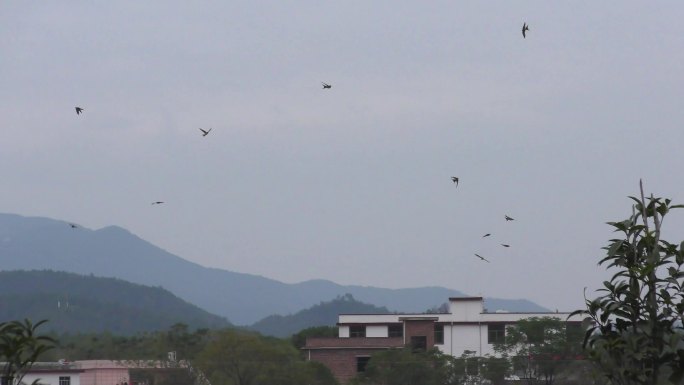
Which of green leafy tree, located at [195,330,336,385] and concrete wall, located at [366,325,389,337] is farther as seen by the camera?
concrete wall, located at [366,325,389,337]

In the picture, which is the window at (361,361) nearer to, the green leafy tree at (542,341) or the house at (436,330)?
the house at (436,330)

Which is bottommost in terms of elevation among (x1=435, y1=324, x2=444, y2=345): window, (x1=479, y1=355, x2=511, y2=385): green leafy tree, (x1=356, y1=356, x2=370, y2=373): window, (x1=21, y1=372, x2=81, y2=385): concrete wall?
(x1=21, y1=372, x2=81, y2=385): concrete wall

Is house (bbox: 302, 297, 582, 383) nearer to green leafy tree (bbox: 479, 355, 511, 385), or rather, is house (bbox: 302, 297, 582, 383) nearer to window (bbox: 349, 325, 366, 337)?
window (bbox: 349, 325, 366, 337)

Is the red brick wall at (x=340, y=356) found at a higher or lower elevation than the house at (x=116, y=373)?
higher

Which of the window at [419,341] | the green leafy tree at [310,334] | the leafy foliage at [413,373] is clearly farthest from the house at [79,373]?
the green leafy tree at [310,334]

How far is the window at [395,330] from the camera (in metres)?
92.0

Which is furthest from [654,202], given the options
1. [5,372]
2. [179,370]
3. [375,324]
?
[375,324]

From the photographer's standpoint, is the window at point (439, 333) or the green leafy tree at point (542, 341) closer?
the green leafy tree at point (542, 341)

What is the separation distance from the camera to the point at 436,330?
95.3m

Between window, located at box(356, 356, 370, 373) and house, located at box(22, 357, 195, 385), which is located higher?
window, located at box(356, 356, 370, 373)

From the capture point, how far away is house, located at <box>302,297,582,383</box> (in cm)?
8612

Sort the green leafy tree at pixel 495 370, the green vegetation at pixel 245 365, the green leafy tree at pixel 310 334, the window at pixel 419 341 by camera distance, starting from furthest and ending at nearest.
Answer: the green leafy tree at pixel 310 334
the window at pixel 419 341
the green leafy tree at pixel 495 370
the green vegetation at pixel 245 365

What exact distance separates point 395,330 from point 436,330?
4.54m

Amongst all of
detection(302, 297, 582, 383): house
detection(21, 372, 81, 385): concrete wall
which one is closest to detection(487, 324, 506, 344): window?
detection(302, 297, 582, 383): house
